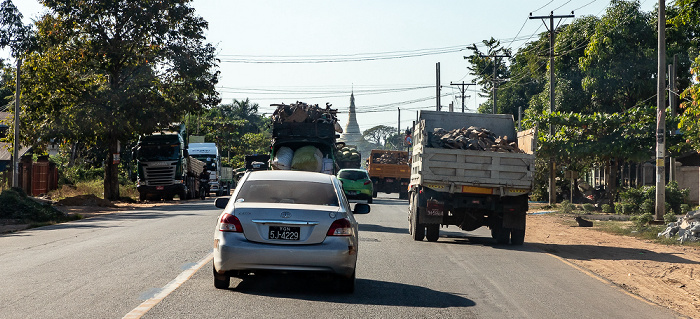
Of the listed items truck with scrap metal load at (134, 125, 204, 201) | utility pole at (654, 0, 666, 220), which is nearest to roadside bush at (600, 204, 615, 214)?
utility pole at (654, 0, 666, 220)

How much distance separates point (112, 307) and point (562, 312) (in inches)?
181

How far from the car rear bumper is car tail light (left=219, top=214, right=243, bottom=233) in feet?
0.17

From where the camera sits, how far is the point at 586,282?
437 inches

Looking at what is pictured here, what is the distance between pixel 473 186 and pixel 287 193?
7331 mm

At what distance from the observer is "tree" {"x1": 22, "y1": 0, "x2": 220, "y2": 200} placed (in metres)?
36.9

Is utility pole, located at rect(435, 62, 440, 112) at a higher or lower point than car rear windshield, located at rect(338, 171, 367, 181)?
higher

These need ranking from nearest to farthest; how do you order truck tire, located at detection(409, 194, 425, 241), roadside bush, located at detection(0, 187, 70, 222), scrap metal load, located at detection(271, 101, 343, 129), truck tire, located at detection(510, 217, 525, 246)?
truck tire, located at detection(510, 217, 525, 246), truck tire, located at detection(409, 194, 425, 241), roadside bush, located at detection(0, 187, 70, 222), scrap metal load, located at detection(271, 101, 343, 129)

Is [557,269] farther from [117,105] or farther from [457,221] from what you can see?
[117,105]

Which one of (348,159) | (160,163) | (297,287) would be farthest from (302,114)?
(348,159)

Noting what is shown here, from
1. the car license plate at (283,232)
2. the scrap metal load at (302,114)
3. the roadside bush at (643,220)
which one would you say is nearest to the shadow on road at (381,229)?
the scrap metal load at (302,114)

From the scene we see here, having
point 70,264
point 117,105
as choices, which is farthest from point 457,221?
point 117,105

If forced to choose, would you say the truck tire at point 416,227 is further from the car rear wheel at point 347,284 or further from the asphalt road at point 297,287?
the car rear wheel at point 347,284

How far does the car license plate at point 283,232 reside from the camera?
880 cm

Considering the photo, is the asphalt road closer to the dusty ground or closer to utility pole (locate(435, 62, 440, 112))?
the dusty ground
